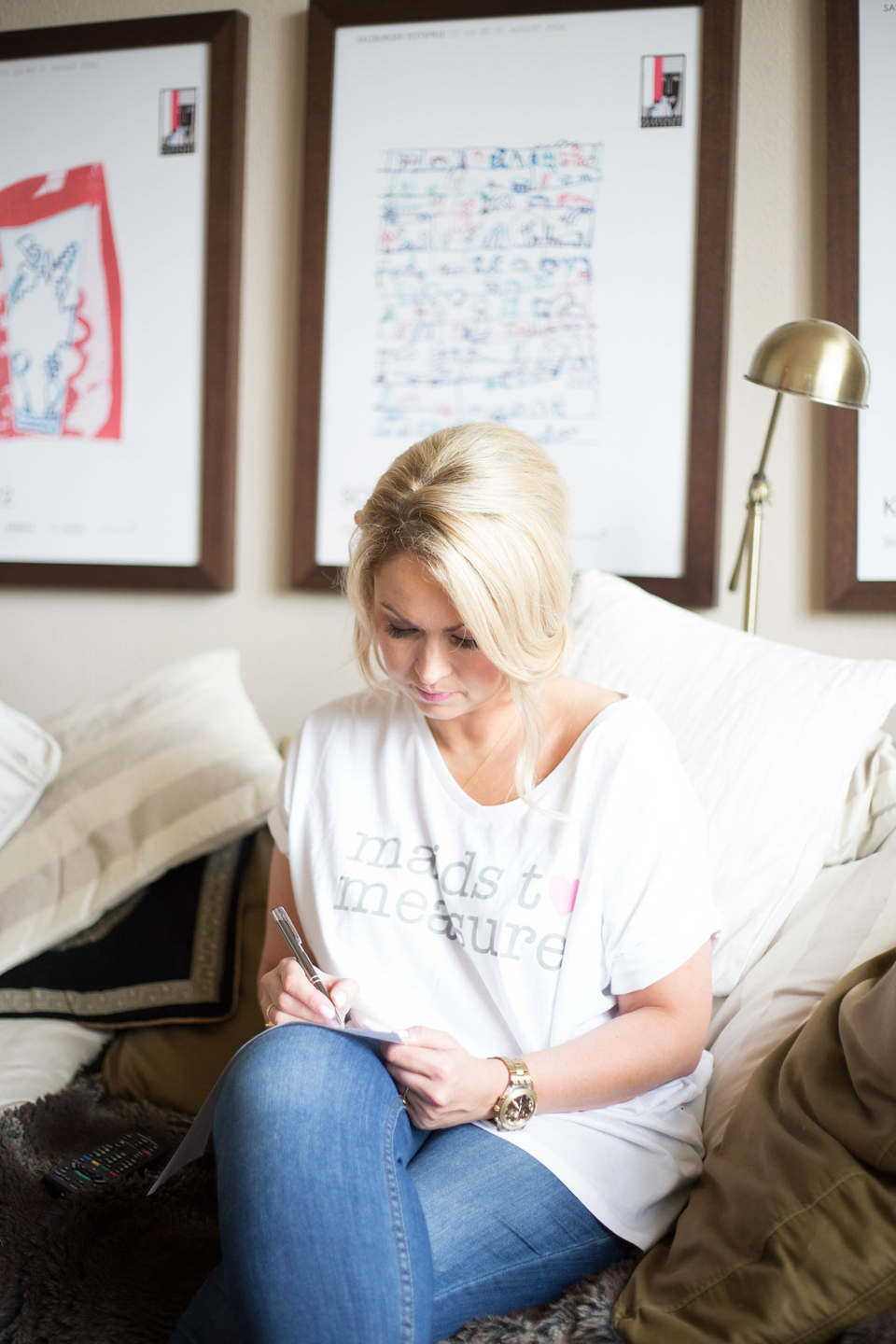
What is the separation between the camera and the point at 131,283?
76.0 inches

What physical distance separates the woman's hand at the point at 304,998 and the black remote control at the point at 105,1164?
26 centimetres

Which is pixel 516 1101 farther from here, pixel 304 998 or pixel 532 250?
pixel 532 250

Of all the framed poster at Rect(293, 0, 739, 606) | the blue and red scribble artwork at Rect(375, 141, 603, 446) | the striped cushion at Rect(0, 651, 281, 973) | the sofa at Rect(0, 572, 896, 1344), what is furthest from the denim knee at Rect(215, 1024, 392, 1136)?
the blue and red scribble artwork at Rect(375, 141, 603, 446)

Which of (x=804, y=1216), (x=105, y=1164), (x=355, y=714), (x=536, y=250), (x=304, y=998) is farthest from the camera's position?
(x=536, y=250)

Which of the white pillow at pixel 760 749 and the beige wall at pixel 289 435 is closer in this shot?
the white pillow at pixel 760 749

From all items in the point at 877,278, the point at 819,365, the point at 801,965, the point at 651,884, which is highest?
the point at 877,278

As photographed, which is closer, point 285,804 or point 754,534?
point 285,804

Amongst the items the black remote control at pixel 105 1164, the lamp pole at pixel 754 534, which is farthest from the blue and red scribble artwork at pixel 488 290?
the black remote control at pixel 105 1164

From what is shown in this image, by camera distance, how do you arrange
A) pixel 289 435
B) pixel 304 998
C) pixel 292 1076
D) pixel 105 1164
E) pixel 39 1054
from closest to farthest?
pixel 292 1076
pixel 304 998
pixel 105 1164
pixel 39 1054
pixel 289 435

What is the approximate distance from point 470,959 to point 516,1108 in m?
0.15

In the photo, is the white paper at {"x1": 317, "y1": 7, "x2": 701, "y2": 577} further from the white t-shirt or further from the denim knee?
the denim knee

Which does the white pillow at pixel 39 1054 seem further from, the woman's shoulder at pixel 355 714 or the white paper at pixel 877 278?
the white paper at pixel 877 278

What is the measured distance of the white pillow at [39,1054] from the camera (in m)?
1.21

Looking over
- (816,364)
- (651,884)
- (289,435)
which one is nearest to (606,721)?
(651,884)
